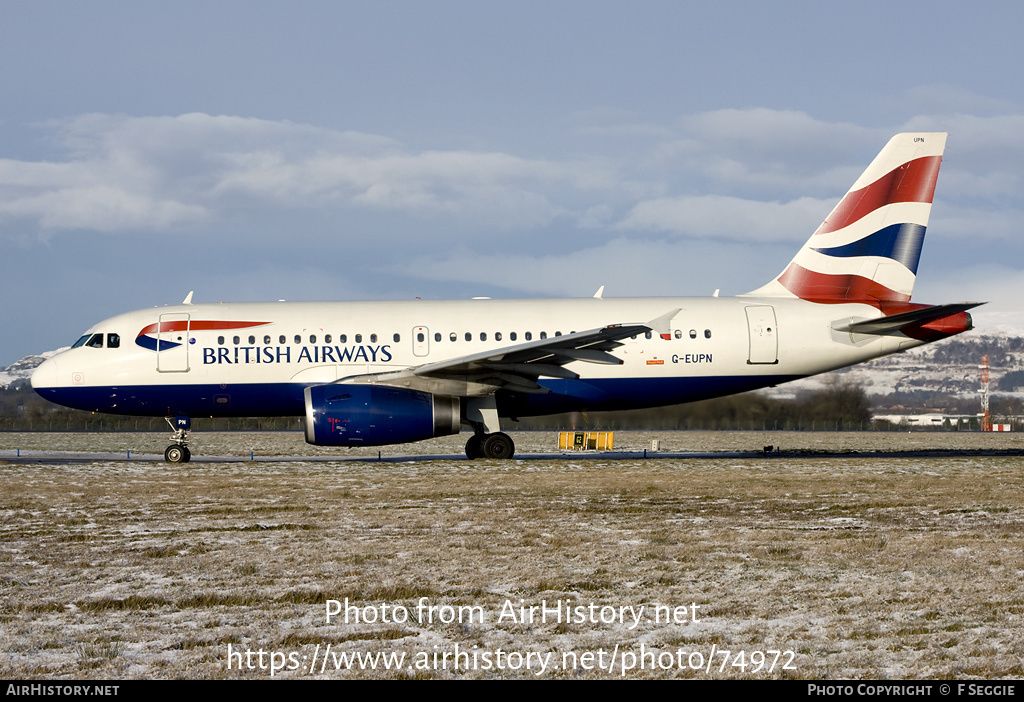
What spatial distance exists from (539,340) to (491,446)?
8.11 feet

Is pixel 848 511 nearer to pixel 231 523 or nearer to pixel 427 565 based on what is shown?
pixel 427 565

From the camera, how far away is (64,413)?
5106cm

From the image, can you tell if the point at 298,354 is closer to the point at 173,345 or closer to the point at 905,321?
the point at 173,345

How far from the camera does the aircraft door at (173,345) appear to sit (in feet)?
65.2

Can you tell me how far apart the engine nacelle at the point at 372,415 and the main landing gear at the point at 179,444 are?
14.4 ft

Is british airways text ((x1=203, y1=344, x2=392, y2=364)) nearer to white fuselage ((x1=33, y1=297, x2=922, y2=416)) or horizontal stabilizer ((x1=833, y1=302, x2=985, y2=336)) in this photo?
white fuselage ((x1=33, y1=297, x2=922, y2=416))

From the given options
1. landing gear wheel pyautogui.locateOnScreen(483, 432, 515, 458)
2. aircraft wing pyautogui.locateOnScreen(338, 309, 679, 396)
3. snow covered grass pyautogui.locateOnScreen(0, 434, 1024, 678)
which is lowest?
snow covered grass pyautogui.locateOnScreen(0, 434, 1024, 678)

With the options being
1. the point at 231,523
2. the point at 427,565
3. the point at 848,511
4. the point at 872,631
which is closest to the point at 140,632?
the point at 427,565

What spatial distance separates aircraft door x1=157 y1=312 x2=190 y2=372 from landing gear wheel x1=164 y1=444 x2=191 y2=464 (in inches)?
74.8

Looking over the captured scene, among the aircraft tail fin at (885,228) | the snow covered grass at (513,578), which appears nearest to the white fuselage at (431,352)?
the aircraft tail fin at (885,228)

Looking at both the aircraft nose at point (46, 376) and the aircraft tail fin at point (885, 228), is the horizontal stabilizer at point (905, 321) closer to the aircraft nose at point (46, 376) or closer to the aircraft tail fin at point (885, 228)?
the aircraft tail fin at point (885, 228)

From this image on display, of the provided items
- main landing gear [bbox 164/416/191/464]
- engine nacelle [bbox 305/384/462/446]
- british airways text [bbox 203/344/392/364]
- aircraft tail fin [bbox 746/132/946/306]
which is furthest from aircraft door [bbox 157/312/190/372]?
aircraft tail fin [bbox 746/132/946/306]

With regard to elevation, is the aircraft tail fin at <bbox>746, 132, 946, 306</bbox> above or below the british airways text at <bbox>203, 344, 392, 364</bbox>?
above

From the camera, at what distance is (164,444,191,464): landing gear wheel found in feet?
66.8
